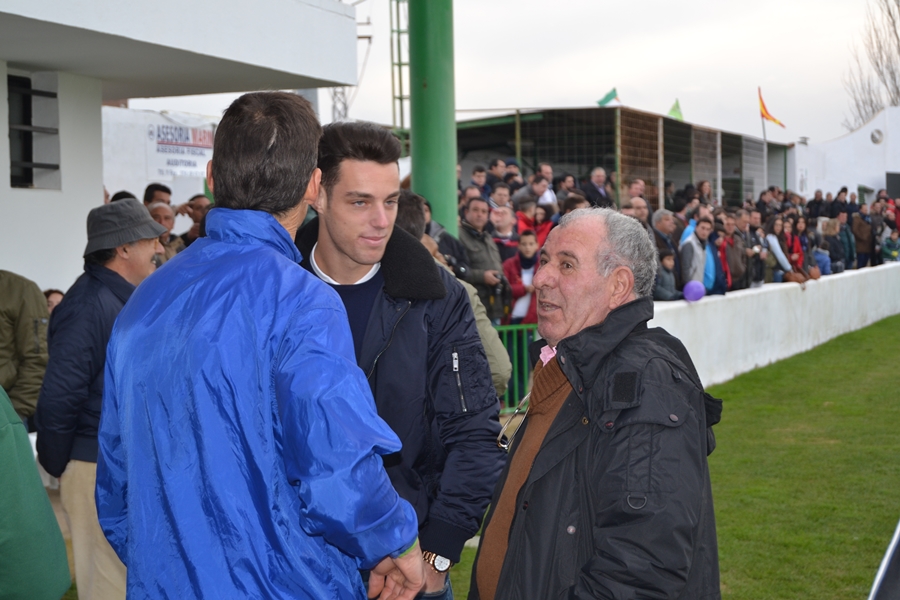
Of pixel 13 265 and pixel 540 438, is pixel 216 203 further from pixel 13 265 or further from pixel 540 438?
pixel 13 265

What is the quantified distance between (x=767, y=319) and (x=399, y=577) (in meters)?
12.7

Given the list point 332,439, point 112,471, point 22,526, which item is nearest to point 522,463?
point 332,439

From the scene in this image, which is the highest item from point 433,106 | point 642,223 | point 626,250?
point 433,106

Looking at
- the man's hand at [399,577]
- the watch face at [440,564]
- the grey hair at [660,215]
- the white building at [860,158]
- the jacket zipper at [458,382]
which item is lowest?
the watch face at [440,564]

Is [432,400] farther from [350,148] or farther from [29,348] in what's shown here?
[29,348]

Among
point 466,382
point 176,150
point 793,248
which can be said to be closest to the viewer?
point 466,382

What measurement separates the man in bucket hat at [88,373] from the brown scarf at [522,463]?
236 cm

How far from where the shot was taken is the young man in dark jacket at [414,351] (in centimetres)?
279

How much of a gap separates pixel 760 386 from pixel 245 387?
11538mm

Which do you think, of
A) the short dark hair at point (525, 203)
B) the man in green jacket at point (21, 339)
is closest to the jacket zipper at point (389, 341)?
the man in green jacket at point (21, 339)

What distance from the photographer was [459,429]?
9.27ft

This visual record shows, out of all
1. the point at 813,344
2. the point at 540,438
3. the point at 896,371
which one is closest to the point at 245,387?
the point at 540,438

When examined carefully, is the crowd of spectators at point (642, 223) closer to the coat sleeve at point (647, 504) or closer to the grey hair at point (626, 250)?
the grey hair at point (626, 250)

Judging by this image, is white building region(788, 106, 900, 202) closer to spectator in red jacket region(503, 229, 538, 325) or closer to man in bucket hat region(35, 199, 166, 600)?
spectator in red jacket region(503, 229, 538, 325)
